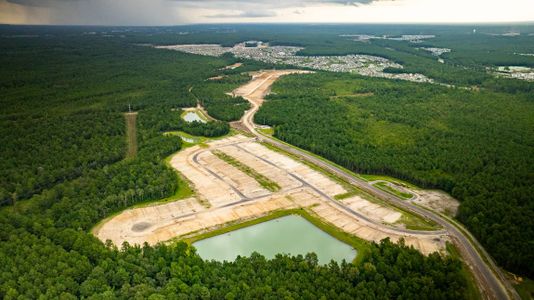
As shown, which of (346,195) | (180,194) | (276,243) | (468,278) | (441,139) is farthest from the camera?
(441,139)

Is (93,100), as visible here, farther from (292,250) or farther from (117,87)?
(292,250)

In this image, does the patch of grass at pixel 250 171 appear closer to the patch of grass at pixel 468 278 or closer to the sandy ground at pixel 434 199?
the sandy ground at pixel 434 199

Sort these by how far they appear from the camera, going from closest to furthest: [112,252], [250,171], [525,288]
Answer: [525,288]
[112,252]
[250,171]

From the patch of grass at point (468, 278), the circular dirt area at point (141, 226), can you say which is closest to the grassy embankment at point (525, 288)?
the patch of grass at point (468, 278)

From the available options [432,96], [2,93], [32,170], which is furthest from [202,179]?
[2,93]

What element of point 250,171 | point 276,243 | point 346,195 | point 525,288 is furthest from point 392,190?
point 525,288

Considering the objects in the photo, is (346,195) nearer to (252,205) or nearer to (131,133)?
(252,205)

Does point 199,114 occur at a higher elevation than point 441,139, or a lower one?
higher
